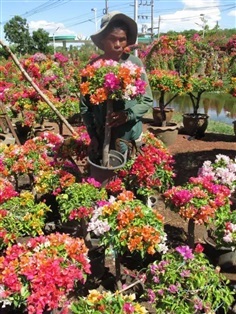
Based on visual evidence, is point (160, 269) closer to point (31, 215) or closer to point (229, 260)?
point (31, 215)

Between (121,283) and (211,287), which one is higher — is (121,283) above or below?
below

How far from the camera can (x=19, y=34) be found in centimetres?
4888

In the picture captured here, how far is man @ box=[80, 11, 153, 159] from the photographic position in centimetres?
283

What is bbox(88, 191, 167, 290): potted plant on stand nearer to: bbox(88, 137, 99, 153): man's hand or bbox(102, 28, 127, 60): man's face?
bbox(88, 137, 99, 153): man's hand

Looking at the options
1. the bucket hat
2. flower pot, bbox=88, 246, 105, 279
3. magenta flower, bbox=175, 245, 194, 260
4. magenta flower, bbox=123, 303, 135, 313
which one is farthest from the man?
magenta flower, bbox=123, 303, 135, 313

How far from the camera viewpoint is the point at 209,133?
8281 millimetres

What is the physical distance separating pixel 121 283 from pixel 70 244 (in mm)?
960

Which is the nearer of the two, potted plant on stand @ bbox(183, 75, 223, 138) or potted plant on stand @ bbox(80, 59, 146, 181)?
potted plant on stand @ bbox(80, 59, 146, 181)

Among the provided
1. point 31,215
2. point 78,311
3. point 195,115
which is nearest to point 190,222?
point 31,215

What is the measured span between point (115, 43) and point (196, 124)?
5.16 meters

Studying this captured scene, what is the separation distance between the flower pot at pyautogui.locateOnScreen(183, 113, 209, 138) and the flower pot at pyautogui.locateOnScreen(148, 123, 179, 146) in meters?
0.54

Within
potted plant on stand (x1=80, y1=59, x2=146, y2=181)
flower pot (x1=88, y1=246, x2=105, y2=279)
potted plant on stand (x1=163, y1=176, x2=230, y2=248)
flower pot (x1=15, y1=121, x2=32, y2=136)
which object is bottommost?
flower pot (x1=15, y1=121, x2=32, y2=136)

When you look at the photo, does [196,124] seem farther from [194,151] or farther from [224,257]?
[224,257]

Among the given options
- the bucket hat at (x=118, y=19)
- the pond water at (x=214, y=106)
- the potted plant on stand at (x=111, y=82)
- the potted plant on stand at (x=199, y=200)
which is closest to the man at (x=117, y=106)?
the bucket hat at (x=118, y=19)
